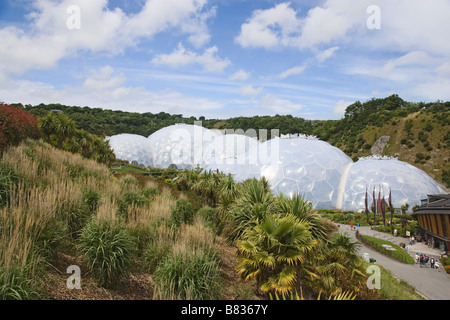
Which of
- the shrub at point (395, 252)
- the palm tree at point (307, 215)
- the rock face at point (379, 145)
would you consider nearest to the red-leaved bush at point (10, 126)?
the palm tree at point (307, 215)

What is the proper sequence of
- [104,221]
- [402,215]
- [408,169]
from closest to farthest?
1. [104,221]
2. [402,215]
3. [408,169]

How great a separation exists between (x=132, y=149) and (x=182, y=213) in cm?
5012

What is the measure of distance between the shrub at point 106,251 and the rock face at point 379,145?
69576 mm

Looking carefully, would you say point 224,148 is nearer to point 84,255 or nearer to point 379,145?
point 379,145

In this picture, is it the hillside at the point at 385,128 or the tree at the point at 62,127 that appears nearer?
the tree at the point at 62,127

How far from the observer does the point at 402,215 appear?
30438 millimetres

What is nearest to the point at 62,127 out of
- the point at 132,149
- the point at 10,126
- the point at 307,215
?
the point at 10,126

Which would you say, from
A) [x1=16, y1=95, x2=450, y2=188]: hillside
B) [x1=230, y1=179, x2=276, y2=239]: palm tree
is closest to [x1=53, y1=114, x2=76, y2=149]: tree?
[x1=230, y1=179, x2=276, y2=239]: palm tree

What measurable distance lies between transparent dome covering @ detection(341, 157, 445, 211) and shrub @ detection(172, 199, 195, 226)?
28.0 meters

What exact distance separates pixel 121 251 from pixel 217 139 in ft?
158

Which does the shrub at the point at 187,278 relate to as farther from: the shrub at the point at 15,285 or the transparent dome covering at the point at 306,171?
the transparent dome covering at the point at 306,171

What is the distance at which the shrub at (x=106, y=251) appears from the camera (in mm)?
4781
